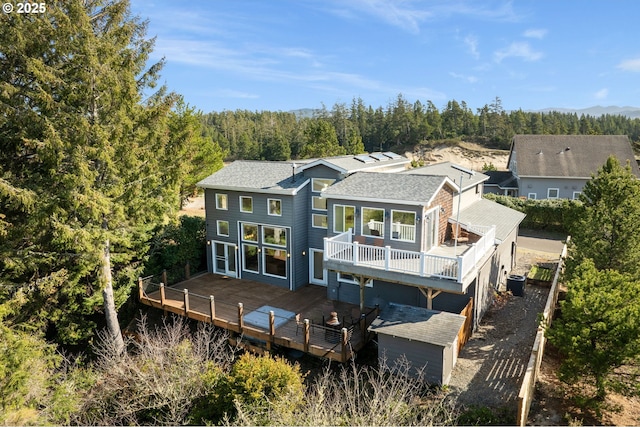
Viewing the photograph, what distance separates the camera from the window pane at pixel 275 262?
19.9 meters

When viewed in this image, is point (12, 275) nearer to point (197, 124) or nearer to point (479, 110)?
point (197, 124)

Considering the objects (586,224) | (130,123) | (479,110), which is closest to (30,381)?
(130,123)

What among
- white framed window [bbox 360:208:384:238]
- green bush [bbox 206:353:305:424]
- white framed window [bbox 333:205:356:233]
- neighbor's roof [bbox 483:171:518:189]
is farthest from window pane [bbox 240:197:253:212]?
neighbor's roof [bbox 483:171:518:189]

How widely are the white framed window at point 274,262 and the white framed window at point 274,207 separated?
1.72 meters

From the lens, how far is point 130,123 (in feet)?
49.5

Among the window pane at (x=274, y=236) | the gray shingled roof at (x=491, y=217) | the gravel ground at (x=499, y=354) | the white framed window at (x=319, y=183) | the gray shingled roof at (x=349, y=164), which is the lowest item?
the gravel ground at (x=499, y=354)

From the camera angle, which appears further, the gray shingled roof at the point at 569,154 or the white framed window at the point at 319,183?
the gray shingled roof at the point at 569,154

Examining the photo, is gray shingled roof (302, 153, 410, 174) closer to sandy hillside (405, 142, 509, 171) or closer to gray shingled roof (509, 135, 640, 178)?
gray shingled roof (509, 135, 640, 178)

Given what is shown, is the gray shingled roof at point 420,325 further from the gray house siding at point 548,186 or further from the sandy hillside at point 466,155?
the sandy hillside at point 466,155

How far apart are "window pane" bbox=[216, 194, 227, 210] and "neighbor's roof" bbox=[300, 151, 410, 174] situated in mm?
4242

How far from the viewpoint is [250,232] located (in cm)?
2070

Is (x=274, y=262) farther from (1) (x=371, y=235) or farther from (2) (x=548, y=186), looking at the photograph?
(2) (x=548, y=186)

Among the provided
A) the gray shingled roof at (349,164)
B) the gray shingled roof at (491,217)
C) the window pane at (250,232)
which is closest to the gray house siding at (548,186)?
the gray shingled roof at (491,217)

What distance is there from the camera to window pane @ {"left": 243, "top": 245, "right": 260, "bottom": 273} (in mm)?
20781
